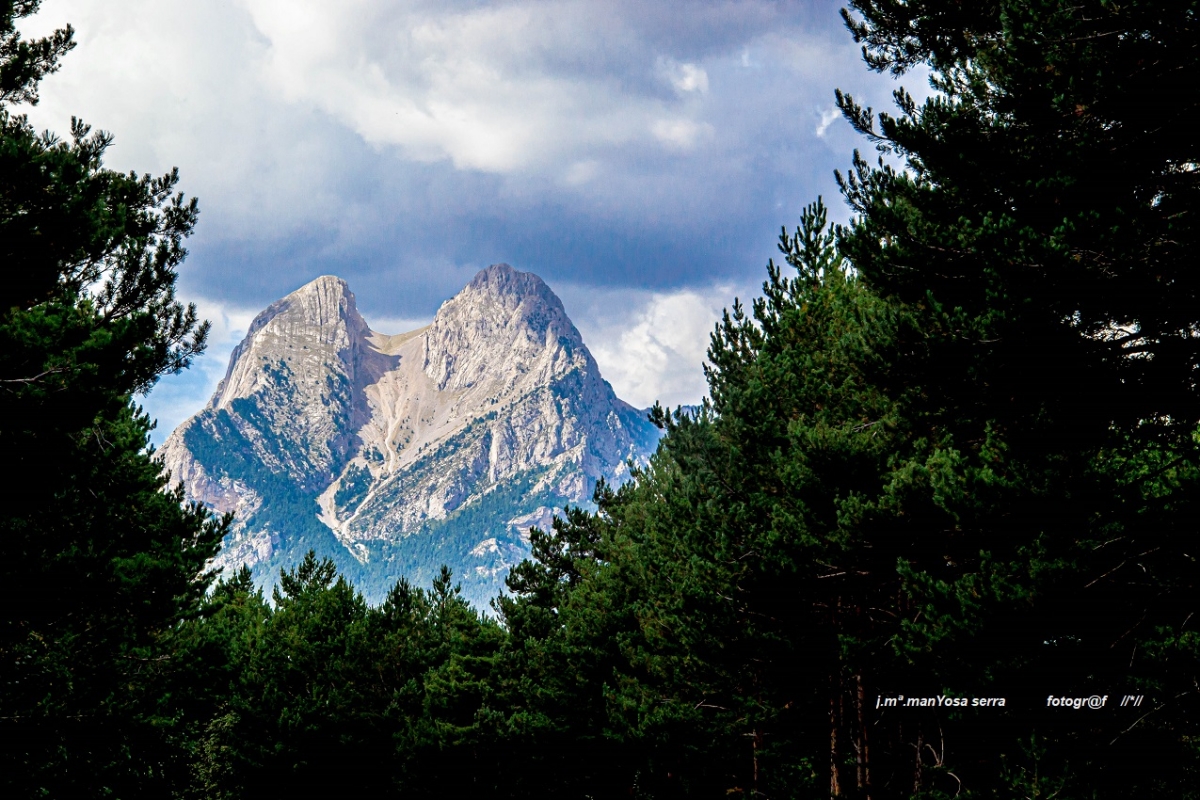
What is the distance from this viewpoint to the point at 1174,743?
28.3ft

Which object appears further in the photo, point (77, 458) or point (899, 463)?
point (899, 463)

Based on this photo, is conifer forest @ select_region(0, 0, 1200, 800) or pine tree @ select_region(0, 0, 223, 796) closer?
conifer forest @ select_region(0, 0, 1200, 800)

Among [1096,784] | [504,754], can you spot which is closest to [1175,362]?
[1096,784]

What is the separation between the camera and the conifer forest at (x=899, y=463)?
7.94 meters

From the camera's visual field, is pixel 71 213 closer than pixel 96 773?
Yes

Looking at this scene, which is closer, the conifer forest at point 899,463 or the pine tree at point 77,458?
the conifer forest at point 899,463

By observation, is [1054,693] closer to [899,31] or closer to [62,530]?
[899,31]

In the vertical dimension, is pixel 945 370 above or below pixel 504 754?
above

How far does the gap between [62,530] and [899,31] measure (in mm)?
14747

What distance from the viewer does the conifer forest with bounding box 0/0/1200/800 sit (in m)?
7.94

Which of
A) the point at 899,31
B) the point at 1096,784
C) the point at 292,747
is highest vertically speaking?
the point at 899,31

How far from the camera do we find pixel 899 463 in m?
12.4

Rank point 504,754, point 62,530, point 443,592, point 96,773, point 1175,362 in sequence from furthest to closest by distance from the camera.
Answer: point 443,592 < point 504,754 < point 96,773 < point 62,530 < point 1175,362

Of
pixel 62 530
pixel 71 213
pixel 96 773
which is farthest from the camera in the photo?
pixel 96 773
